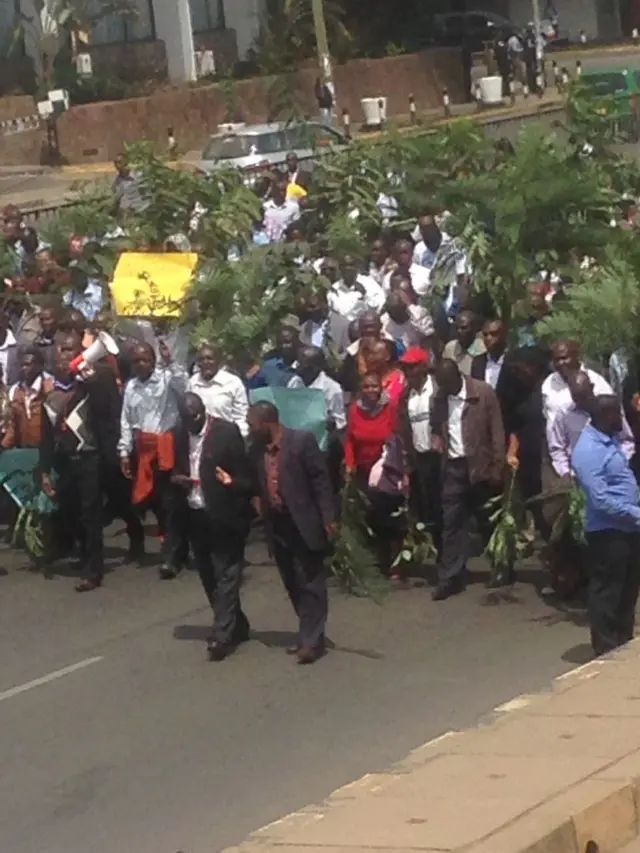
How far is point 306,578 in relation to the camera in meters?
12.0

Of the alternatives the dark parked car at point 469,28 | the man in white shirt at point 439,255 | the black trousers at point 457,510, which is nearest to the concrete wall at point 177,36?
the dark parked car at point 469,28

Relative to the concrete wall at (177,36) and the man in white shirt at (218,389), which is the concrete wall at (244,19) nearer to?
the concrete wall at (177,36)

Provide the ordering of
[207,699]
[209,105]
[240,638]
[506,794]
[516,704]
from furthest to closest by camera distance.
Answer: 1. [209,105]
2. [240,638]
3. [207,699]
4. [516,704]
5. [506,794]

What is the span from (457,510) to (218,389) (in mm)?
1888

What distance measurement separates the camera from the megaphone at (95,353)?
48.3 feet

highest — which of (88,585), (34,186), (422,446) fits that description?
(34,186)

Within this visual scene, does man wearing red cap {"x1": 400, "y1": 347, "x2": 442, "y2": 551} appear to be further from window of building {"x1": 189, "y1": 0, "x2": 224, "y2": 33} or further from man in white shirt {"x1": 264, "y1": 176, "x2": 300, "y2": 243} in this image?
window of building {"x1": 189, "y1": 0, "x2": 224, "y2": 33}

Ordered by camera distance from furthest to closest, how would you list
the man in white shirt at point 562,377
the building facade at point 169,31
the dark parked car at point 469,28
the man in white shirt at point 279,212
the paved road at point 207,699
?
the dark parked car at point 469,28 → the building facade at point 169,31 → the man in white shirt at point 279,212 → the man in white shirt at point 562,377 → the paved road at point 207,699

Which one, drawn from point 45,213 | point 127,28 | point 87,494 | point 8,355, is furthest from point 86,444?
point 127,28

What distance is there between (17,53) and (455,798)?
3837cm

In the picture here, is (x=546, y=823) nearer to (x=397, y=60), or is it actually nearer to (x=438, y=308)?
(x=438, y=308)

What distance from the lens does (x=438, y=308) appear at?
15.4 metres

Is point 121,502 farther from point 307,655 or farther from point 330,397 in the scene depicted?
point 307,655

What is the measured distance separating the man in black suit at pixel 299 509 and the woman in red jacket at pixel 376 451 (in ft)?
5.49
